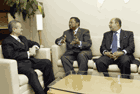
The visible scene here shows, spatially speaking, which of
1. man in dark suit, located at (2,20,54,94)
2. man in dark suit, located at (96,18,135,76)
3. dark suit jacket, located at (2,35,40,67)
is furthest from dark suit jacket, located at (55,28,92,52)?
dark suit jacket, located at (2,35,40,67)

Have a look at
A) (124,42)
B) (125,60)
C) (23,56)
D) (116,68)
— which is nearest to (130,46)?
(124,42)

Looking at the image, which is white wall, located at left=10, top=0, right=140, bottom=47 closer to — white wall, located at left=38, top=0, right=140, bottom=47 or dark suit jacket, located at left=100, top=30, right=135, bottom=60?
white wall, located at left=38, top=0, right=140, bottom=47

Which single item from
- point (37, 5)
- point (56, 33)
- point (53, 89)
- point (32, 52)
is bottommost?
point (53, 89)

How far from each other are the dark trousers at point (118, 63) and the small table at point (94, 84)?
1.70ft

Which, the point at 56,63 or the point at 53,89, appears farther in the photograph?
the point at 56,63

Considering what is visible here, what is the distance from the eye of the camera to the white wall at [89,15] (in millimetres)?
2914

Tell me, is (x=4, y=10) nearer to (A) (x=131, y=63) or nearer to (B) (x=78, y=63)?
(B) (x=78, y=63)

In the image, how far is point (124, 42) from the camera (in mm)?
2406

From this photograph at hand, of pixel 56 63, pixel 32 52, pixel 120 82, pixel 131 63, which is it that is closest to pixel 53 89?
pixel 120 82

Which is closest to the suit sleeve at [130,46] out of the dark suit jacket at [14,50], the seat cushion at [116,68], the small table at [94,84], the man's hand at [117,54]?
the man's hand at [117,54]

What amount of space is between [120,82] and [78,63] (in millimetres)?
1018

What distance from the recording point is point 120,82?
1.48 meters

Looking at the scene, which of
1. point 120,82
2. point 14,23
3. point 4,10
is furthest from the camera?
point 4,10

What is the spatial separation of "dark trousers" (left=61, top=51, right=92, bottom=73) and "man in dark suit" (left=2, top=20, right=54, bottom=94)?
1.13 feet
